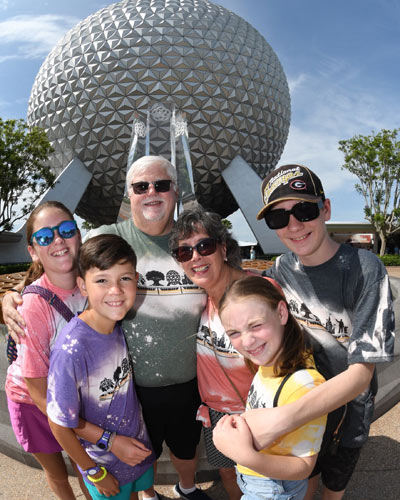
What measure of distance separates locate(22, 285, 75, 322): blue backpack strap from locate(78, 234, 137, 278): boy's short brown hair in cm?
24

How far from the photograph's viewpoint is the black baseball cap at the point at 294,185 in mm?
1570

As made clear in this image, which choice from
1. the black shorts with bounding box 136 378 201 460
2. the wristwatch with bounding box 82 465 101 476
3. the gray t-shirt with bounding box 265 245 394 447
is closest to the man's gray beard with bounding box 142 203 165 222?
the gray t-shirt with bounding box 265 245 394 447

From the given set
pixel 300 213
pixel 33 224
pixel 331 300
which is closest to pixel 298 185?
pixel 300 213

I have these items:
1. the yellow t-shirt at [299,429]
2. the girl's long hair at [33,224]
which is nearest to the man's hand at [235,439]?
the yellow t-shirt at [299,429]

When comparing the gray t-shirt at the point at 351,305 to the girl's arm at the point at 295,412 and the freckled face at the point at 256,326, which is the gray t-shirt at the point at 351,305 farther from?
the freckled face at the point at 256,326

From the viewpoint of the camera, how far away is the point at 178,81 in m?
15.3

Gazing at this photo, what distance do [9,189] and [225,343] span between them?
54.6 ft

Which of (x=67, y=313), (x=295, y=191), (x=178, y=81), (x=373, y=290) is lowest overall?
(x=67, y=313)

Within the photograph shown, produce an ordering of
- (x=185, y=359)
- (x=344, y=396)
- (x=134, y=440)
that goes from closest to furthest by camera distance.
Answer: (x=344, y=396)
(x=134, y=440)
(x=185, y=359)

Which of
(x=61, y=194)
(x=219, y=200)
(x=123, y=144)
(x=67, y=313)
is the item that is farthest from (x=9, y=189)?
(x=67, y=313)

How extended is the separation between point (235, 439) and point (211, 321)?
0.67m

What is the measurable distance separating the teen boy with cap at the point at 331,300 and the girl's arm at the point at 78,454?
857 millimetres

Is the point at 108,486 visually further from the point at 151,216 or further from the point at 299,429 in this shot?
the point at 151,216

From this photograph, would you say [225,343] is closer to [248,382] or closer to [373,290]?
[248,382]
